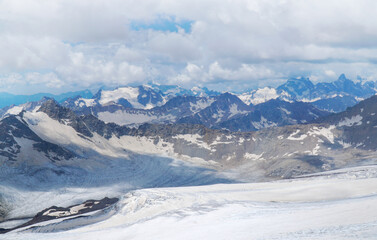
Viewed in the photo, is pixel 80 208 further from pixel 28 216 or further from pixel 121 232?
pixel 121 232

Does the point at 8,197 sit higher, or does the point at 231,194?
the point at 8,197

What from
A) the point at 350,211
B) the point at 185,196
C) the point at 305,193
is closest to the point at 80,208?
the point at 185,196

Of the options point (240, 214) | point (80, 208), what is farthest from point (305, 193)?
point (80, 208)

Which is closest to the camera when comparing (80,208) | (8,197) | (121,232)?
(121,232)

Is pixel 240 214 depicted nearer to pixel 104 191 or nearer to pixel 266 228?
pixel 266 228

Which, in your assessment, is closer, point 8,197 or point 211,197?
point 211,197

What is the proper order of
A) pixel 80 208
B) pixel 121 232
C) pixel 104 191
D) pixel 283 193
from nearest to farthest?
pixel 121 232 < pixel 283 193 < pixel 80 208 < pixel 104 191
